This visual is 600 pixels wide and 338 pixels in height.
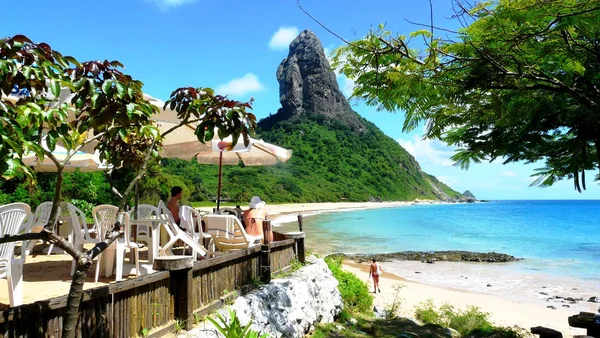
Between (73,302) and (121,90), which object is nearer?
(121,90)

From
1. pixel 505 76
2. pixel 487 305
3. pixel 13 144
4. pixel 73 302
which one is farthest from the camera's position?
pixel 487 305

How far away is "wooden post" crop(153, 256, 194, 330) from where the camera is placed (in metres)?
4.45

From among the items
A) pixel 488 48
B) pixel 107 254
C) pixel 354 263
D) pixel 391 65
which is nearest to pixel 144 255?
pixel 107 254

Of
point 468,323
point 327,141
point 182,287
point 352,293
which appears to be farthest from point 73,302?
A: point 327,141

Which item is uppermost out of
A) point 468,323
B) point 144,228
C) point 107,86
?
point 107,86

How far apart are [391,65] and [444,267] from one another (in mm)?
22125

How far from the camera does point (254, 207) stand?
7355 mm

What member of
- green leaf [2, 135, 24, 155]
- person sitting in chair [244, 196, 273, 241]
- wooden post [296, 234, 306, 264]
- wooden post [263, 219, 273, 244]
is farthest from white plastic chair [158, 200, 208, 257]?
green leaf [2, 135, 24, 155]

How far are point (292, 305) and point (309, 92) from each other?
369 feet

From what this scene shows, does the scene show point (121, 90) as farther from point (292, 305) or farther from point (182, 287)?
point (292, 305)

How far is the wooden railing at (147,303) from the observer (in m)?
2.96

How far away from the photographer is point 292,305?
6520 millimetres

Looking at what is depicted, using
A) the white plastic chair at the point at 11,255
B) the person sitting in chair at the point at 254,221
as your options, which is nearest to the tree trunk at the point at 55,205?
the white plastic chair at the point at 11,255

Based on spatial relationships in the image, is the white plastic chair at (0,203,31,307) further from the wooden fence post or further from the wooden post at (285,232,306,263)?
the wooden post at (285,232,306,263)
